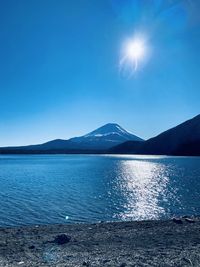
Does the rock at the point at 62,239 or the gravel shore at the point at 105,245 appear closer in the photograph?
the gravel shore at the point at 105,245

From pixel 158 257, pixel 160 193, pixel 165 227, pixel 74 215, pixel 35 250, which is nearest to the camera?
pixel 158 257

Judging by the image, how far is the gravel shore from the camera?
2055 cm

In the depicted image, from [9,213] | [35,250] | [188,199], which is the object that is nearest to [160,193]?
[188,199]

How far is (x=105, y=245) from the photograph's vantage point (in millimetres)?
25297

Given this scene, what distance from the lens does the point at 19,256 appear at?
73.6 feet

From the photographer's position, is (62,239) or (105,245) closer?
(105,245)

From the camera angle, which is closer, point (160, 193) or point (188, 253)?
point (188, 253)

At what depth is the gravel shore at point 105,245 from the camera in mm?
20547

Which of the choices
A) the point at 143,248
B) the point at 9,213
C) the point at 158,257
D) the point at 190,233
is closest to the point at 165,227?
the point at 190,233

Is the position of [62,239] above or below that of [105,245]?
above

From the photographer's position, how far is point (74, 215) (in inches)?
1593

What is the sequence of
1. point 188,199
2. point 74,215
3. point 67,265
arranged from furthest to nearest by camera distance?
point 188,199, point 74,215, point 67,265

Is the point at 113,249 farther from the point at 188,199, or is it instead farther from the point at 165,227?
the point at 188,199

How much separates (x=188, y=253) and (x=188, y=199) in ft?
108
